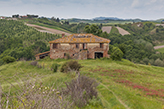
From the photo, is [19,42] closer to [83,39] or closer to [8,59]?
[8,59]

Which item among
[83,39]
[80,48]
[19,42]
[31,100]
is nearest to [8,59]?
[80,48]

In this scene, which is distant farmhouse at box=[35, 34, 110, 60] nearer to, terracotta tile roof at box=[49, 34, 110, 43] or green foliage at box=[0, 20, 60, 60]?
terracotta tile roof at box=[49, 34, 110, 43]

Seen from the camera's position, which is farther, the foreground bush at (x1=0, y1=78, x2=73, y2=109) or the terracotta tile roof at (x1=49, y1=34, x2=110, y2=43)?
the terracotta tile roof at (x1=49, y1=34, x2=110, y2=43)

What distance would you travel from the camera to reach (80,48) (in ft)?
108

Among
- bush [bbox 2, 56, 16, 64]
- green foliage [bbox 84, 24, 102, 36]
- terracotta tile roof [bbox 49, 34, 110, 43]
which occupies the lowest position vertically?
bush [bbox 2, 56, 16, 64]

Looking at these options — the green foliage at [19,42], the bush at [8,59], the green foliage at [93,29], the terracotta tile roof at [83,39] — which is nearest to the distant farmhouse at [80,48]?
the terracotta tile roof at [83,39]

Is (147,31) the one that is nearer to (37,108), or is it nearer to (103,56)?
(103,56)

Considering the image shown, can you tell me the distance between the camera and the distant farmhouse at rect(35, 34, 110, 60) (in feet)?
107

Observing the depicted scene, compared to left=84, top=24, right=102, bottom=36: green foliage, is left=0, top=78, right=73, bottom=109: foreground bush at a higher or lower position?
lower

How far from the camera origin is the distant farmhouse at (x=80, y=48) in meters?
32.6

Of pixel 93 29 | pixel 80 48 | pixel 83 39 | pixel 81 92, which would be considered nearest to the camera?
pixel 81 92

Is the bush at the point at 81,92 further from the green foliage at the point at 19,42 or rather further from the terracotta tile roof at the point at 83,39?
the green foliage at the point at 19,42

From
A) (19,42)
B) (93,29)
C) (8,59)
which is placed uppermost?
(93,29)

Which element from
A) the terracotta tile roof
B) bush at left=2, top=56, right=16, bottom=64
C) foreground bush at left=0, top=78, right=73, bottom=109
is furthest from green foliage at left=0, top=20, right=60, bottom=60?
foreground bush at left=0, top=78, right=73, bottom=109
